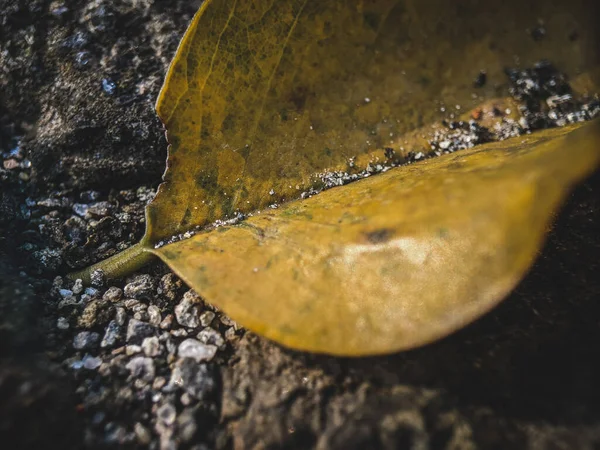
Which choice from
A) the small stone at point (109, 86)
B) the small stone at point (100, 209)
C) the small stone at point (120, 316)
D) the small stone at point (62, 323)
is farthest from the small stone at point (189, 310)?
the small stone at point (109, 86)

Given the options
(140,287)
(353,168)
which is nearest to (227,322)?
(140,287)

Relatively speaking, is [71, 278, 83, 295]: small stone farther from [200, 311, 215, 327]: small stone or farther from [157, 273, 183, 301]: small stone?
[200, 311, 215, 327]: small stone

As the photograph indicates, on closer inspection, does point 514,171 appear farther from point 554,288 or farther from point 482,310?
point 554,288

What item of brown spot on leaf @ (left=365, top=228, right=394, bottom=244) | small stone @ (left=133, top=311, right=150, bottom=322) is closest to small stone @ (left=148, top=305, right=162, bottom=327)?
small stone @ (left=133, top=311, right=150, bottom=322)

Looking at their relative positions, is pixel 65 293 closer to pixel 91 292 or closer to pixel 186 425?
pixel 91 292

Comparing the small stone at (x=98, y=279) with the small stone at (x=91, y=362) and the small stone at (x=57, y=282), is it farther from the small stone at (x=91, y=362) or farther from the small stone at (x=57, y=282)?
the small stone at (x=91, y=362)

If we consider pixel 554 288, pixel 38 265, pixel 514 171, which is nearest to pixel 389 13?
pixel 514 171
